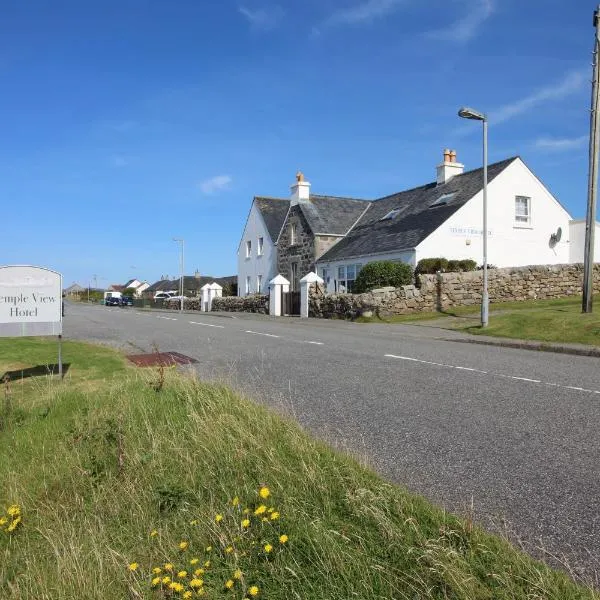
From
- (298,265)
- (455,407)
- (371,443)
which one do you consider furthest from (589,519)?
(298,265)

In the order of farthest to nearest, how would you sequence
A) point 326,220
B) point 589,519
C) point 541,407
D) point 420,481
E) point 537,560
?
1. point 326,220
2. point 541,407
3. point 420,481
4. point 589,519
5. point 537,560

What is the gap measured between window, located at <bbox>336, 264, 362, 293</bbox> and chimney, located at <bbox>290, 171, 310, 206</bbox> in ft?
29.6

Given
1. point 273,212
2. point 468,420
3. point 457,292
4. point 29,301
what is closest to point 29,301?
point 29,301

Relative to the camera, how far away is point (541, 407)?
7.13m

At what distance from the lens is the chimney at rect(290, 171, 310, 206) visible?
41594 millimetres

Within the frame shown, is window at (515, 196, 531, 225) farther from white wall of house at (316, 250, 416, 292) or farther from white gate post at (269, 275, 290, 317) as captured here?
white gate post at (269, 275, 290, 317)

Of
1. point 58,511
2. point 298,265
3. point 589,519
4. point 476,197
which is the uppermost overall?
point 476,197

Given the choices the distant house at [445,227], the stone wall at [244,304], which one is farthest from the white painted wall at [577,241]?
the stone wall at [244,304]

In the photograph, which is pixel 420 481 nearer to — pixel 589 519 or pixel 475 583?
pixel 589 519

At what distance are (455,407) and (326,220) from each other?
111ft

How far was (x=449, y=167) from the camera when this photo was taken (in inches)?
1362

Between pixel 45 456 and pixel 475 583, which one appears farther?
pixel 45 456

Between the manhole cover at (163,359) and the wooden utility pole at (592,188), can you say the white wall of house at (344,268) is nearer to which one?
the wooden utility pole at (592,188)

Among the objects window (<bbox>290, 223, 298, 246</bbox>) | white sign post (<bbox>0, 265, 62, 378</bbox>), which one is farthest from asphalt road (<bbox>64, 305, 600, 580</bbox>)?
window (<bbox>290, 223, 298, 246</bbox>)
